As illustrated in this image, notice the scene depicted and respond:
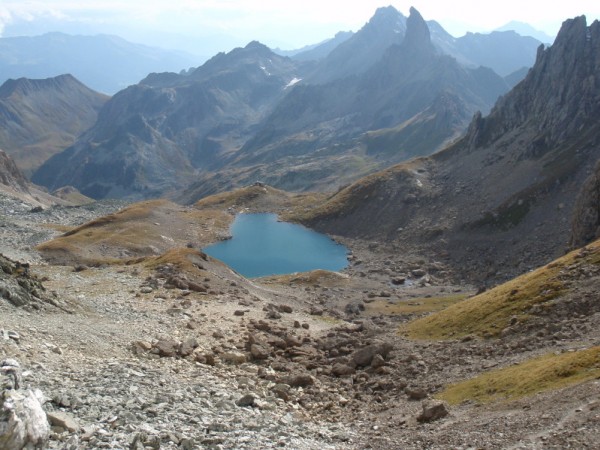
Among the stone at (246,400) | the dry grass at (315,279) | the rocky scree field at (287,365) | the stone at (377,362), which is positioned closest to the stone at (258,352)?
the rocky scree field at (287,365)

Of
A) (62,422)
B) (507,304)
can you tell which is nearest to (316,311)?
(507,304)

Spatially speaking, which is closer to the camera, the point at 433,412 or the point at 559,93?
the point at 433,412

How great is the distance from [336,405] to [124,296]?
2990 centimetres

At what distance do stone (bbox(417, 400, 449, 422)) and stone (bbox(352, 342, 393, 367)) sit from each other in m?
12.0

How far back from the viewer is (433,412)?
3097cm

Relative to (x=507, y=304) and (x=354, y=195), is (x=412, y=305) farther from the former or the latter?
(x=354, y=195)

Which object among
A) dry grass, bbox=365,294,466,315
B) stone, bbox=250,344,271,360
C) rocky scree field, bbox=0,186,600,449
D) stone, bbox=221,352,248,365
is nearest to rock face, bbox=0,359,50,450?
rocky scree field, bbox=0,186,600,449

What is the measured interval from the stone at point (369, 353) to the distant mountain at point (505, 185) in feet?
223

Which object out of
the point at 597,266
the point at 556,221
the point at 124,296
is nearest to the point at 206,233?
the point at 556,221

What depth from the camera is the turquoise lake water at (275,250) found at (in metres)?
132

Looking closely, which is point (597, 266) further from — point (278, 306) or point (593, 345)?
point (278, 306)

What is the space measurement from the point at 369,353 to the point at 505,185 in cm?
11233

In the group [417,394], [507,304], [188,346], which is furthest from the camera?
[507,304]

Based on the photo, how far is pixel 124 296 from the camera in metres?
58.5
